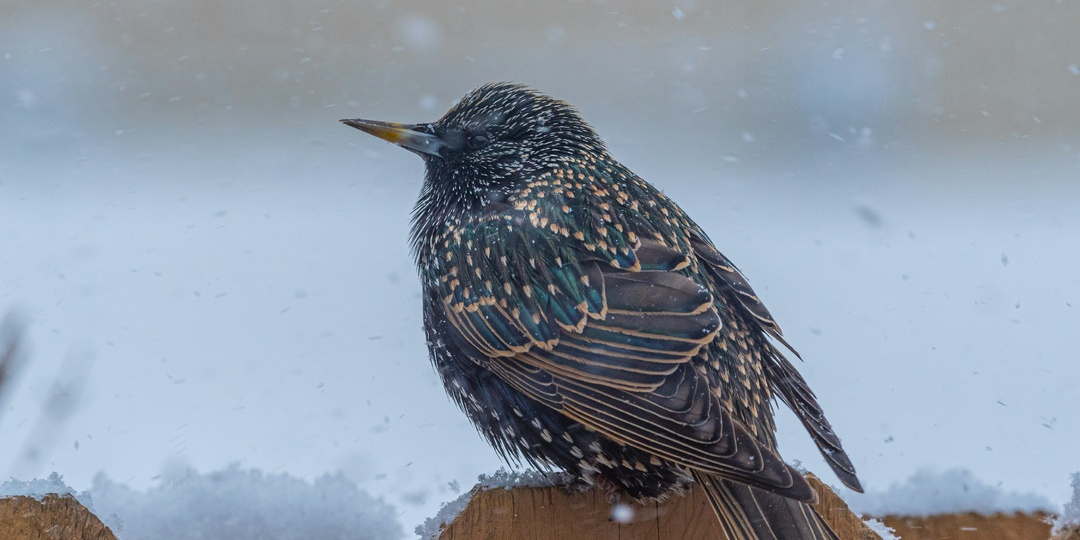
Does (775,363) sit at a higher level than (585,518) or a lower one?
higher

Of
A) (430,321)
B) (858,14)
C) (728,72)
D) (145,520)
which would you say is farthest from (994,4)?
(145,520)

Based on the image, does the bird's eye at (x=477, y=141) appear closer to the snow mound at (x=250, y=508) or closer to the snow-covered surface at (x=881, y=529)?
the snow mound at (x=250, y=508)

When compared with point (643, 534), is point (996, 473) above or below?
above

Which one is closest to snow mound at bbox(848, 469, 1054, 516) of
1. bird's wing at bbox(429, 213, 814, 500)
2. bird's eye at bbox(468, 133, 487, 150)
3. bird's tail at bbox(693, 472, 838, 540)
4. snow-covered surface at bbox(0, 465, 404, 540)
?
bird's tail at bbox(693, 472, 838, 540)

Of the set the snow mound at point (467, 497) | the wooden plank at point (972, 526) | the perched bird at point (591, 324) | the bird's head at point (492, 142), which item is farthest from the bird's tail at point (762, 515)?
the bird's head at point (492, 142)

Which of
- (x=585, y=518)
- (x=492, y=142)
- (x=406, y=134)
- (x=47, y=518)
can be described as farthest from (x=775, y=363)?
(x=47, y=518)

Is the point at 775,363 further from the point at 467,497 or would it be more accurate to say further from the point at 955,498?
the point at 467,497

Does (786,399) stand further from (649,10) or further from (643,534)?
(649,10)
